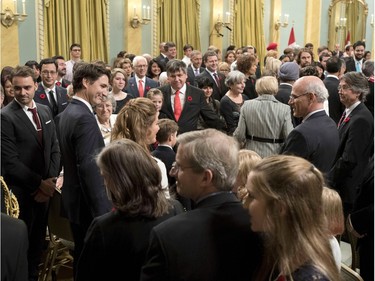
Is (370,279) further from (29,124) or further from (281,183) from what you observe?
(29,124)

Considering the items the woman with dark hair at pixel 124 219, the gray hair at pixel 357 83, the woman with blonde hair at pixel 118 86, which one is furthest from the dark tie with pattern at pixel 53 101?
the woman with dark hair at pixel 124 219

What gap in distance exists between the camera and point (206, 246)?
1.78 metres

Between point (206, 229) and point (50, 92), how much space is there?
183 inches

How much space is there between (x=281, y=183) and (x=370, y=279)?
1.92 m

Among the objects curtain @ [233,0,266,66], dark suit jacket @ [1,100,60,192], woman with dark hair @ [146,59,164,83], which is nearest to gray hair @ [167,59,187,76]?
dark suit jacket @ [1,100,60,192]

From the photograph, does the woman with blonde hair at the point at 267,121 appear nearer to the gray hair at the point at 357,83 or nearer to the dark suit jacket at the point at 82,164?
the gray hair at the point at 357,83

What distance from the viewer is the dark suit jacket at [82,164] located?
3.04m

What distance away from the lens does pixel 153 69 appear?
811cm

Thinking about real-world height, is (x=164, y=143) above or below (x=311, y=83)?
below

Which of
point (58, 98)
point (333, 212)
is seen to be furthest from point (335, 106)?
point (333, 212)

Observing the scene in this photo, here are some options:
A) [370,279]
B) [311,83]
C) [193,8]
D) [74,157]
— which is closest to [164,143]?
[74,157]

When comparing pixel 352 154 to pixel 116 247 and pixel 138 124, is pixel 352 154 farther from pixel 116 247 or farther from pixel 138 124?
pixel 116 247

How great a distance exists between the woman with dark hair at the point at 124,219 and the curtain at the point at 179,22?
9.52 metres

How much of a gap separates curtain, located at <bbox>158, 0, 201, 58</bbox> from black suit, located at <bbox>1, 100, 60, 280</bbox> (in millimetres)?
7819
